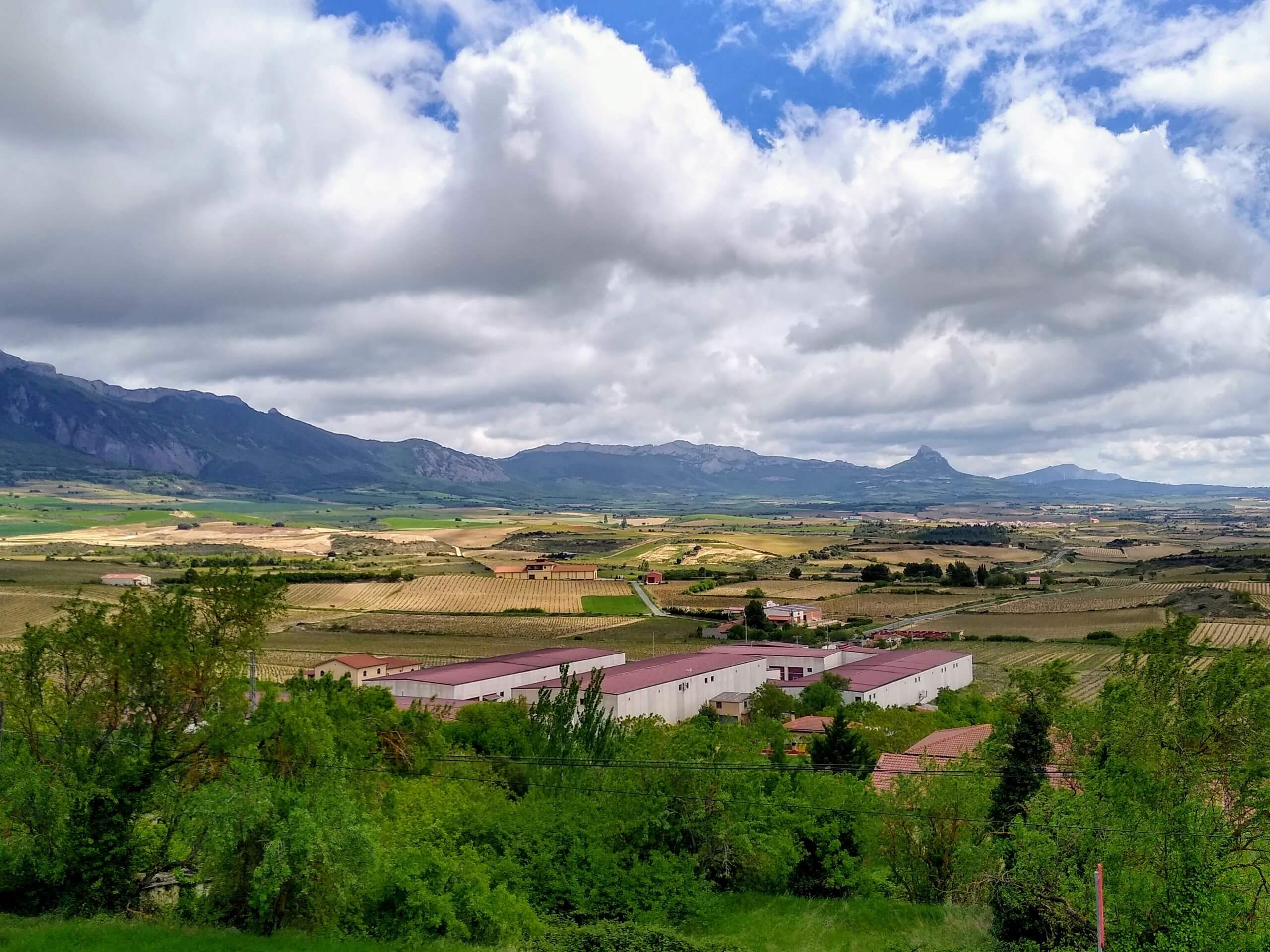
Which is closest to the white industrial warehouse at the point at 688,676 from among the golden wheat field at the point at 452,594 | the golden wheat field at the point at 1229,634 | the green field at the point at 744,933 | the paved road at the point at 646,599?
the golden wheat field at the point at 1229,634

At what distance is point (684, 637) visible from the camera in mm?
94750

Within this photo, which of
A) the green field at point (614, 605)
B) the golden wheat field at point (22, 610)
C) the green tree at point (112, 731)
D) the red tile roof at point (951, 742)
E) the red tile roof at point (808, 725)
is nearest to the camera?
the green tree at point (112, 731)

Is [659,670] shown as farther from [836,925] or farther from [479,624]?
[479,624]

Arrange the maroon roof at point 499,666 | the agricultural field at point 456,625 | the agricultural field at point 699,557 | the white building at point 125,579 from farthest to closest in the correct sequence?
1. the agricultural field at point 699,557
2. the white building at point 125,579
3. the agricultural field at point 456,625
4. the maroon roof at point 499,666

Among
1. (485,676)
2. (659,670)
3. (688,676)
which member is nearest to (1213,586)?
(688,676)

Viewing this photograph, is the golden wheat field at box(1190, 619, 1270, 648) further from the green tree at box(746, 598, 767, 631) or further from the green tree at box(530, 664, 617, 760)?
the green tree at box(530, 664, 617, 760)

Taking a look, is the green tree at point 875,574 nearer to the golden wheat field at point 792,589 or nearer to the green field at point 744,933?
the golden wheat field at point 792,589

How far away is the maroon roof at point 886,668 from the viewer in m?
63.3

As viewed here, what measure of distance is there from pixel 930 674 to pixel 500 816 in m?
48.8

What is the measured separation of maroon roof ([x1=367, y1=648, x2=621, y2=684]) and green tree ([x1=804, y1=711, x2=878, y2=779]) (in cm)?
2344

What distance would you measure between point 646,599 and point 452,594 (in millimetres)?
27973

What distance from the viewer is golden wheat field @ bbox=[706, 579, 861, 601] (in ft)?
415

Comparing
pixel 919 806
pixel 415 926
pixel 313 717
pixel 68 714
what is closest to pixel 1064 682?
pixel 919 806

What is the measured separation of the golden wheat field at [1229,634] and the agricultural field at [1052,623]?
3986 millimetres
